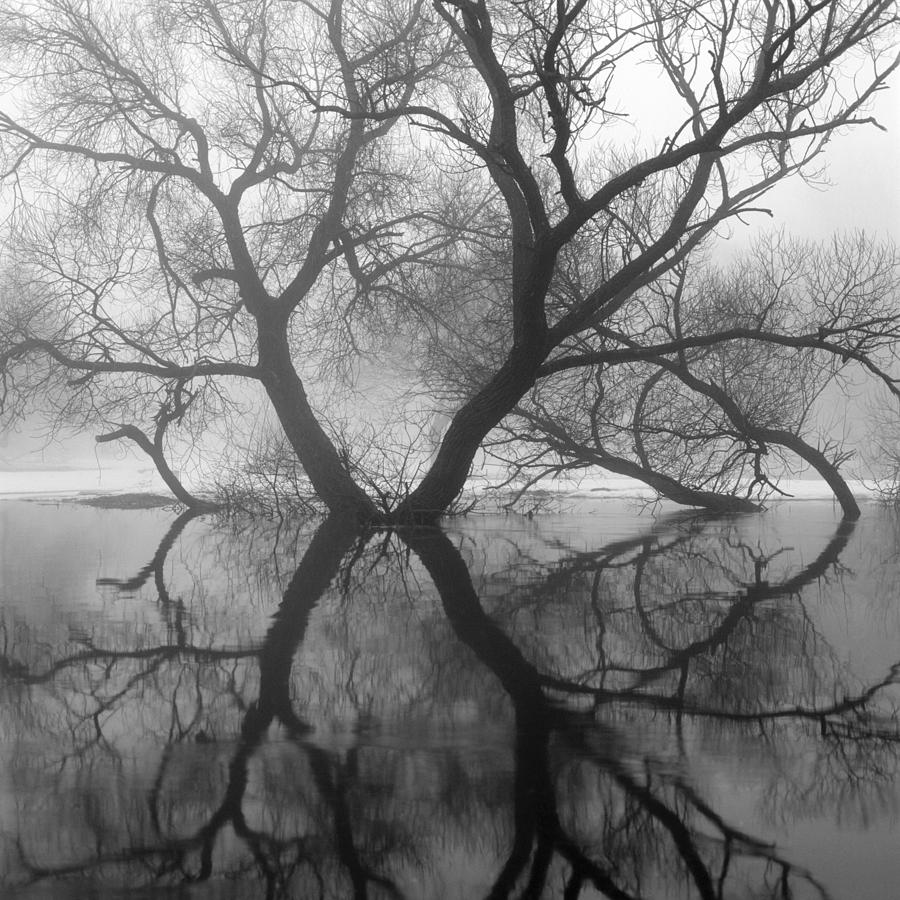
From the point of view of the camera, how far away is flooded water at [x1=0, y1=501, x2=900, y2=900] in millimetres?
3145

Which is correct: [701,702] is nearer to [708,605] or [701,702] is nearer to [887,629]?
[887,629]

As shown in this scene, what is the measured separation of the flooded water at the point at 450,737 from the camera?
3.14 metres

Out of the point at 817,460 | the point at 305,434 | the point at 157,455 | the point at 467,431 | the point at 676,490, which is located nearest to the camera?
the point at 467,431

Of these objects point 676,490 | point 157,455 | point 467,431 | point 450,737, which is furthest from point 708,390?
point 450,737

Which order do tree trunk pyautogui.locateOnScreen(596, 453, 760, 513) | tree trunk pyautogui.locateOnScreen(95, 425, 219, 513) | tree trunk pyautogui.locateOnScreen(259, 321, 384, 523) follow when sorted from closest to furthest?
tree trunk pyautogui.locateOnScreen(259, 321, 384, 523) < tree trunk pyautogui.locateOnScreen(596, 453, 760, 513) < tree trunk pyautogui.locateOnScreen(95, 425, 219, 513)

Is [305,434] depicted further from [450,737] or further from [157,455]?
[450,737]

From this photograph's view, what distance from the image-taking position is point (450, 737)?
4398 millimetres

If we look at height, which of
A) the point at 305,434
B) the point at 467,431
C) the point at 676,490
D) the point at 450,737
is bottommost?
the point at 450,737

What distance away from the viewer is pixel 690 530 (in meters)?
15.1

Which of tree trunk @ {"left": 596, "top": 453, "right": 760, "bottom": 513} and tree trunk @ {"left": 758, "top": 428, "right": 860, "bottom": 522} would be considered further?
tree trunk @ {"left": 596, "top": 453, "right": 760, "bottom": 513}

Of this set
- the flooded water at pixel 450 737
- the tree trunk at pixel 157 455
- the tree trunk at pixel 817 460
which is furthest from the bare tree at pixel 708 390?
the flooded water at pixel 450 737

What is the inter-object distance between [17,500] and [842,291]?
1667cm

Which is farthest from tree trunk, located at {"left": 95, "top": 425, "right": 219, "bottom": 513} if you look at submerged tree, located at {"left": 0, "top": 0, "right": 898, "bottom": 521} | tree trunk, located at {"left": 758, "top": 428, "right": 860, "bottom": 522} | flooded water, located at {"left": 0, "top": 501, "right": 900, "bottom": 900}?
flooded water, located at {"left": 0, "top": 501, "right": 900, "bottom": 900}

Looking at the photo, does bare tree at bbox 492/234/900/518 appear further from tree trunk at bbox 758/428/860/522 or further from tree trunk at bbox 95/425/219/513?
tree trunk at bbox 95/425/219/513
